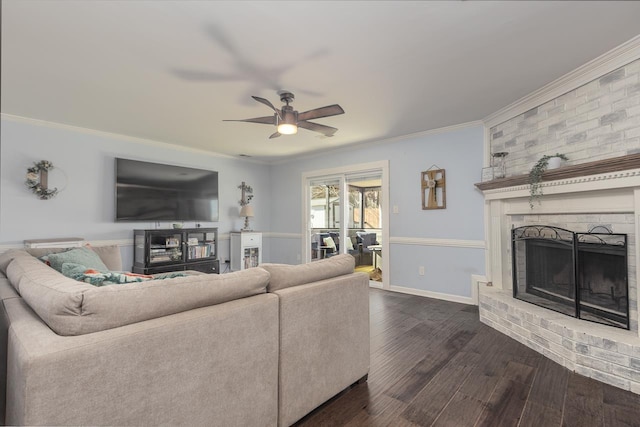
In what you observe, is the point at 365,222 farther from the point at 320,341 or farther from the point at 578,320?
the point at 320,341

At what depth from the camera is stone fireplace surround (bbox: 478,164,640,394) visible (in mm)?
1963

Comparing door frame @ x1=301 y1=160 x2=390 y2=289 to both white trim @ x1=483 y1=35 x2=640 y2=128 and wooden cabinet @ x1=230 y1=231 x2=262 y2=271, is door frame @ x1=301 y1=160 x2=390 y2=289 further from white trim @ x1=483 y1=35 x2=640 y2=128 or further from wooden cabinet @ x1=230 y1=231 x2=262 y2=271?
white trim @ x1=483 y1=35 x2=640 y2=128

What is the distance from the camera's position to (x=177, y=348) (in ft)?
3.65

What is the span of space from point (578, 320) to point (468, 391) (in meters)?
1.18

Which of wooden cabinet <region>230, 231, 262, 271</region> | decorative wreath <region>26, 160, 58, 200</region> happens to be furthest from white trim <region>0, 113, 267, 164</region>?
wooden cabinet <region>230, 231, 262, 271</region>

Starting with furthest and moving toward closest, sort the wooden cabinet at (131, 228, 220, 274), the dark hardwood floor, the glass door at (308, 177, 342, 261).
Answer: the glass door at (308, 177, 342, 261) < the wooden cabinet at (131, 228, 220, 274) < the dark hardwood floor

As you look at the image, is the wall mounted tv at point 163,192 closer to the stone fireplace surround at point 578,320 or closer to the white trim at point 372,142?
the white trim at point 372,142

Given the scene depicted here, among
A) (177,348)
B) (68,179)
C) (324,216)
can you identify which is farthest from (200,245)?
(177,348)

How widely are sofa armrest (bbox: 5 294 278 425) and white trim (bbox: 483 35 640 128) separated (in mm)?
2925

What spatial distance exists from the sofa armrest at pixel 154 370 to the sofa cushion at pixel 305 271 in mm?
140

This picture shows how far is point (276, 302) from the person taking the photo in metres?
1.46

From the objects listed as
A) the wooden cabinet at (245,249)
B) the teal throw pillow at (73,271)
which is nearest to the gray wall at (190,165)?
the wooden cabinet at (245,249)

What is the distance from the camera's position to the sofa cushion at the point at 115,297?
97 cm

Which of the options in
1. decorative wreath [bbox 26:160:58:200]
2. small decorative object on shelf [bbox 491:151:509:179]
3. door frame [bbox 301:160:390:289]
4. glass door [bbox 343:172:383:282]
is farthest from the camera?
glass door [bbox 343:172:383:282]
